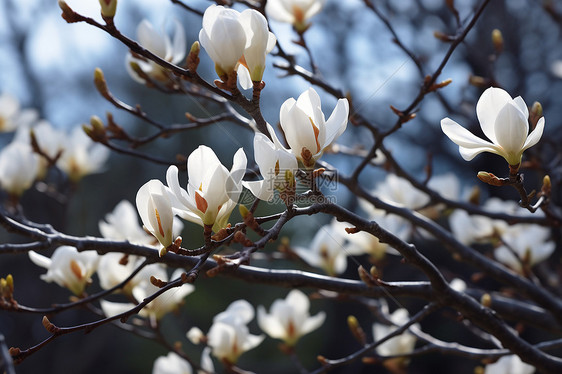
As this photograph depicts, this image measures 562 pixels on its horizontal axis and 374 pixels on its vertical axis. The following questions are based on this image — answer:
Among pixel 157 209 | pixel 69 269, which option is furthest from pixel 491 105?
pixel 69 269

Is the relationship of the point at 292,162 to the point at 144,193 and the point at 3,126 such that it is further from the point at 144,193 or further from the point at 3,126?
the point at 3,126

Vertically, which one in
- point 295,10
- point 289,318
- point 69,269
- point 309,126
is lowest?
point 289,318

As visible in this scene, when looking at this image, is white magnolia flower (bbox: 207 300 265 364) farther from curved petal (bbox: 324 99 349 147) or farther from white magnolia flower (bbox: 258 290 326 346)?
curved petal (bbox: 324 99 349 147)

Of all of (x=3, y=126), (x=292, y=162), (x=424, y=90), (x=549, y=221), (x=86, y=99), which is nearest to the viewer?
(x=292, y=162)

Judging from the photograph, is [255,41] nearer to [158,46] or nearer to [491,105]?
[491,105]

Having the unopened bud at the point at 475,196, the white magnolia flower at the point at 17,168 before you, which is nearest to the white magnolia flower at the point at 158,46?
the white magnolia flower at the point at 17,168

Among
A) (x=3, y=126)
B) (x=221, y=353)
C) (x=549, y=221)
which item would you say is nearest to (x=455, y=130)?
(x=549, y=221)

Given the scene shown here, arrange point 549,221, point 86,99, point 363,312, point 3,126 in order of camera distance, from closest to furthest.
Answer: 1. point 549,221
2. point 3,126
3. point 363,312
4. point 86,99

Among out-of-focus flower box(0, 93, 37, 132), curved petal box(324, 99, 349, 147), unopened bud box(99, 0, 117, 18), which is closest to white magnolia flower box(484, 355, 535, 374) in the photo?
curved petal box(324, 99, 349, 147)
